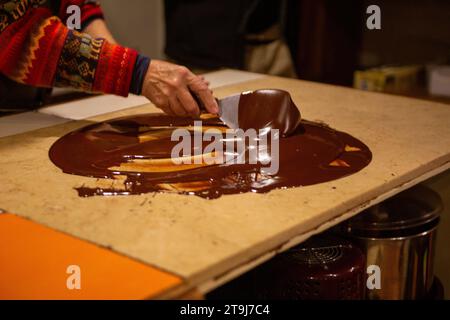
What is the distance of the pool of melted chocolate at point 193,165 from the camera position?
123 cm

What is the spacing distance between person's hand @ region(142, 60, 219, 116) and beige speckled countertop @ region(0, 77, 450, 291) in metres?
0.26

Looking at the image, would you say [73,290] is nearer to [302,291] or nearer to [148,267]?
[148,267]

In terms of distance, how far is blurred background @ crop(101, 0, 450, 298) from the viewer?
111 inches

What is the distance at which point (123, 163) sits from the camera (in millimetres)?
1338

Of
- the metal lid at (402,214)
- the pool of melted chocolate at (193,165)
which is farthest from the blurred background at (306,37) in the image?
the pool of melted chocolate at (193,165)

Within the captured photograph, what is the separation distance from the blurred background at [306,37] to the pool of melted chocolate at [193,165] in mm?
1232

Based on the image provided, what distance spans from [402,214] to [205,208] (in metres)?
0.63

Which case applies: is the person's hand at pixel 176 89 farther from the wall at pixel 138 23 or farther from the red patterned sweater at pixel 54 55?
the wall at pixel 138 23

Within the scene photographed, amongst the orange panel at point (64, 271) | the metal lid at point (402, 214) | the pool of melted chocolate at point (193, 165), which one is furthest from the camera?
the metal lid at point (402, 214)

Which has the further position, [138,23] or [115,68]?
[138,23]

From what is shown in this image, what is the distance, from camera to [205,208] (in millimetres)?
1129

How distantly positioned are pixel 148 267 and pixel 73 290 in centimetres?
11

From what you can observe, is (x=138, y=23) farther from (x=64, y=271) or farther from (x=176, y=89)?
(x=64, y=271)

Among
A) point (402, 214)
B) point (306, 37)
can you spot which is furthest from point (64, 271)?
point (306, 37)
